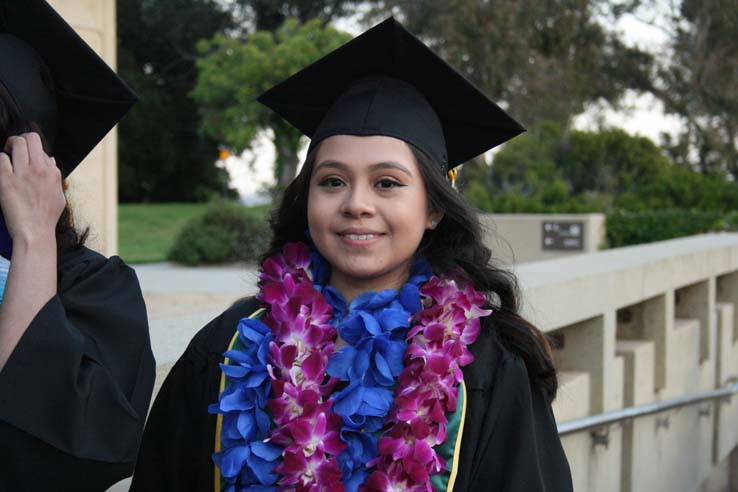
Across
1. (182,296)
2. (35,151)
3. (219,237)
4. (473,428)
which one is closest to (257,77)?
(219,237)

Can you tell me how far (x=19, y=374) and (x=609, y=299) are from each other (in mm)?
3695

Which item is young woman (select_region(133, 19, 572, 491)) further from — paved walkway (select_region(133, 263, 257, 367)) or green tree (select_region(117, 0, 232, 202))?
green tree (select_region(117, 0, 232, 202))

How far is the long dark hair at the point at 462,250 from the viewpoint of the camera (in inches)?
82.2

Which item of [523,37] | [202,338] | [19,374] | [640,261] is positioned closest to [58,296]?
[19,374]

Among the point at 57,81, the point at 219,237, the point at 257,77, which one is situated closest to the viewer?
the point at 57,81

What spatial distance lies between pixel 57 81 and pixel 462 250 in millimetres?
1006

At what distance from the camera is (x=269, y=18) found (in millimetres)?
36719

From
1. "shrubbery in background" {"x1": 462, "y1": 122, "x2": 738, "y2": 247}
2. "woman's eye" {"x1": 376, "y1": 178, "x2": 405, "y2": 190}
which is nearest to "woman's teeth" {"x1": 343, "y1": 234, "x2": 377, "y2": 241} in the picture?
"woman's eye" {"x1": 376, "y1": 178, "x2": 405, "y2": 190}

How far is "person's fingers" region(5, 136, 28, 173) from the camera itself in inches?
63.5

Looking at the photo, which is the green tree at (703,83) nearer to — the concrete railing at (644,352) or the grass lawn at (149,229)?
the grass lawn at (149,229)

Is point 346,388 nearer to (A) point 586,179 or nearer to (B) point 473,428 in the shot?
(B) point 473,428

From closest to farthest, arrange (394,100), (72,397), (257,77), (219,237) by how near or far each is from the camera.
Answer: (72,397)
(394,100)
(219,237)
(257,77)

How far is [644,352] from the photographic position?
18.1 ft

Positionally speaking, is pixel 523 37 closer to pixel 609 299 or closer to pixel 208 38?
pixel 208 38
